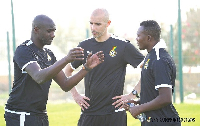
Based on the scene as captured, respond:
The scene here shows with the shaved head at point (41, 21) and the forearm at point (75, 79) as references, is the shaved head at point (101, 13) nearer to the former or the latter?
the shaved head at point (41, 21)

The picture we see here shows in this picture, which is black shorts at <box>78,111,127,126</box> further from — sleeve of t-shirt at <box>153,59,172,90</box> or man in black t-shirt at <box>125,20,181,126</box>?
sleeve of t-shirt at <box>153,59,172,90</box>

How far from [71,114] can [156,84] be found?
25.6 ft

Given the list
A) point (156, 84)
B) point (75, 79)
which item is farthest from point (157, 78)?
point (75, 79)

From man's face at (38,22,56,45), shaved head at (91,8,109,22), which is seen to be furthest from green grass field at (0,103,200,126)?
man's face at (38,22,56,45)

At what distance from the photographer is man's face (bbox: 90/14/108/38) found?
22.1 feet

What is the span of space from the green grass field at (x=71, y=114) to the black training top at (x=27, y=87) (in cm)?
536

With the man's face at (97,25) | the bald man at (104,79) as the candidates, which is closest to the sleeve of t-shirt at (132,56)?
the bald man at (104,79)

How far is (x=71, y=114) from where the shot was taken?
1282 centimetres

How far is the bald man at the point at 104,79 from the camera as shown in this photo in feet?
22.2

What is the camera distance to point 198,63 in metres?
15.9

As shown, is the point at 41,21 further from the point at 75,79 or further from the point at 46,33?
the point at 75,79

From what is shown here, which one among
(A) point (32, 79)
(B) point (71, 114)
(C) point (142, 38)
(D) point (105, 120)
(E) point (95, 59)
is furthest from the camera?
(B) point (71, 114)

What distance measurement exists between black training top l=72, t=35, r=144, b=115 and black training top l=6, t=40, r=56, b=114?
3.98 ft

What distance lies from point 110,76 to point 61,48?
34.0ft
